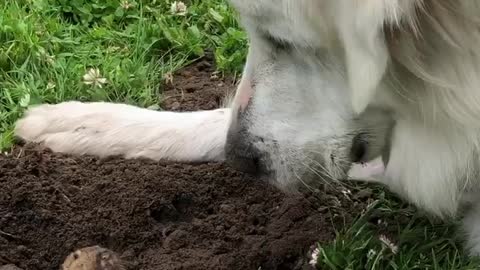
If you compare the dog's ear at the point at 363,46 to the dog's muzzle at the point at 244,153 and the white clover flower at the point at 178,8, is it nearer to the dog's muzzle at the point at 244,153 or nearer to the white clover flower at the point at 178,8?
the dog's muzzle at the point at 244,153

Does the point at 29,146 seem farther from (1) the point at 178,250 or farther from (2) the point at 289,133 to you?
(2) the point at 289,133

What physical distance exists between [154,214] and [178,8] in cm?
123

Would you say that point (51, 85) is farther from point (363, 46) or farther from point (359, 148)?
point (363, 46)

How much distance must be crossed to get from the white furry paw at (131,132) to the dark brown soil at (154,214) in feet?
→ 0.15

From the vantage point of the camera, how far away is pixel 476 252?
8.49ft

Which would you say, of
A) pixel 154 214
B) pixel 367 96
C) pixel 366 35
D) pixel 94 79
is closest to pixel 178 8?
pixel 94 79

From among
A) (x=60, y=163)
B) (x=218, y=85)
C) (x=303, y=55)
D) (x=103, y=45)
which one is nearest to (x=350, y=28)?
(x=303, y=55)

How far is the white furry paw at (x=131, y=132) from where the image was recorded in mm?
2850

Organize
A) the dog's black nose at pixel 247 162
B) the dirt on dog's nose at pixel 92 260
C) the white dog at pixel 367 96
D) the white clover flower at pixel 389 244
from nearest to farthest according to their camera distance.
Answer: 1. the white dog at pixel 367 96
2. the dirt on dog's nose at pixel 92 260
3. the dog's black nose at pixel 247 162
4. the white clover flower at pixel 389 244

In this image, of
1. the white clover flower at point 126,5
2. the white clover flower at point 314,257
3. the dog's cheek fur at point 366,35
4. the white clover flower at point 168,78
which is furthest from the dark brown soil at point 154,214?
the white clover flower at point 126,5

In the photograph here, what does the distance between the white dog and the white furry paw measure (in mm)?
51

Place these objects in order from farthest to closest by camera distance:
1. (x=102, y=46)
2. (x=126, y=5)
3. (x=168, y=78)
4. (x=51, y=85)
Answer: (x=126, y=5) → (x=102, y=46) → (x=168, y=78) → (x=51, y=85)

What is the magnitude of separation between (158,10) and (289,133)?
57.9 inches

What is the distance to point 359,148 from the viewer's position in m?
2.36
